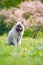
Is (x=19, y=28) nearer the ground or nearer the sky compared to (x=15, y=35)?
nearer the sky

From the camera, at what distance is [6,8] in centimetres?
3141

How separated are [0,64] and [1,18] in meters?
21.7

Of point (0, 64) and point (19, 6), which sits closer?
point (0, 64)

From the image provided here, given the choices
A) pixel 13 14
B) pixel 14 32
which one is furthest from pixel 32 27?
pixel 14 32

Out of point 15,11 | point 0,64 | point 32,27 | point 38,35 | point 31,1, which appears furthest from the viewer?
point 31,1

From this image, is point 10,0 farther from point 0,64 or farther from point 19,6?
point 0,64

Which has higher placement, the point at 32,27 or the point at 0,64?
the point at 0,64

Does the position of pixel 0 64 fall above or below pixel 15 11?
above

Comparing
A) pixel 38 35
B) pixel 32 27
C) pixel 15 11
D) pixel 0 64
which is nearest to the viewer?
pixel 0 64

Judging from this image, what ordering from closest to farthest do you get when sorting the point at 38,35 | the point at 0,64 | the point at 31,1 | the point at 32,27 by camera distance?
the point at 0,64
the point at 38,35
the point at 32,27
the point at 31,1

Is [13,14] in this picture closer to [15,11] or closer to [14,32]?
[15,11]

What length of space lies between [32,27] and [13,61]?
69.1 ft

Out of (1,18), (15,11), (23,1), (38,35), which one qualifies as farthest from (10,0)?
(38,35)

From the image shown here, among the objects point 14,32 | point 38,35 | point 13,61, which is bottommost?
point 38,35
